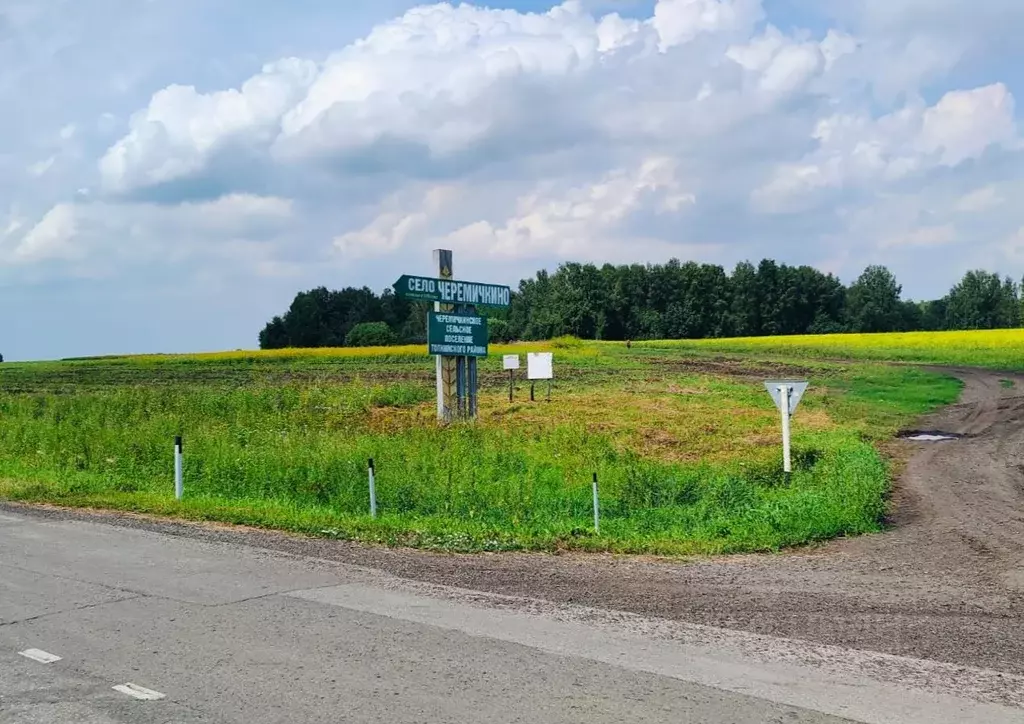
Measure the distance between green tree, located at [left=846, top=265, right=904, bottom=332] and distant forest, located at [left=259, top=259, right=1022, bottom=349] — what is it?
5.3 inches

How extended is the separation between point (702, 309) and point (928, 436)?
10205 centimetres

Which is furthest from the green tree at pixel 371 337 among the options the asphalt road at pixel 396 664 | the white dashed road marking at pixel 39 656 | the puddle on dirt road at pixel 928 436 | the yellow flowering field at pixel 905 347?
the white dashed road marking at pixel 39 656

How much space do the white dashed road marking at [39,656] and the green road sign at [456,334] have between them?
736 inches

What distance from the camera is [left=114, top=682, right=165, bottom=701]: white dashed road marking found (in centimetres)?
578

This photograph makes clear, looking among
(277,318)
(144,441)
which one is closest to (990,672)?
(144,441)

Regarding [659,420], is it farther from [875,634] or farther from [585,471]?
[875,634]

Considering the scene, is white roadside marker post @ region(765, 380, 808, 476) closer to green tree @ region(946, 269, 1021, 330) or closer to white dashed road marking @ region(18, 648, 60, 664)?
white dashed road marking @ region(18, 648, 60, 664)

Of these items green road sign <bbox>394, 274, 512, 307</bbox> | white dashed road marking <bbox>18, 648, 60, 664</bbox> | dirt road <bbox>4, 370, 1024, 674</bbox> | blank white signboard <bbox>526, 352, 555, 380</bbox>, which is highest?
green road sign <bbox>394, 274, 512, 307</bbox>

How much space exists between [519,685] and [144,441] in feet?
54.9

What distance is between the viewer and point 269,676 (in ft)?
20.3

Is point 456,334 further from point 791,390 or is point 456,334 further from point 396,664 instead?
point 396,664

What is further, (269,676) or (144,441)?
(144,441)

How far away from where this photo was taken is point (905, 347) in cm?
6109

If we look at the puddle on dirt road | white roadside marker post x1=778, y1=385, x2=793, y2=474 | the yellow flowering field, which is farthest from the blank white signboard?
the yellow flowering field
